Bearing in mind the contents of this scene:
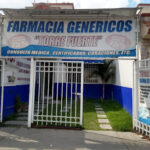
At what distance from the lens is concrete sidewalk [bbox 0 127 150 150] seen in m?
4.54

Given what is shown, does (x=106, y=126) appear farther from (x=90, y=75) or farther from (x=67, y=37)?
(x=90, y=75)

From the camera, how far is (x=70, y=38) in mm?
6023

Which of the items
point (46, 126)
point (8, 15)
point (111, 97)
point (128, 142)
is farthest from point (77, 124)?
point (111, 97)

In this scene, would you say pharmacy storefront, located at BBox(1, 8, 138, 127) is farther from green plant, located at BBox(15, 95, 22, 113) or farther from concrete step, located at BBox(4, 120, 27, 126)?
green plant, located at BBox(15, 95, 22, 113)

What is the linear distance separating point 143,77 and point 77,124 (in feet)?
8.58

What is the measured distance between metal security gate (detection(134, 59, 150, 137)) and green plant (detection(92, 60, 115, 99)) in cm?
774

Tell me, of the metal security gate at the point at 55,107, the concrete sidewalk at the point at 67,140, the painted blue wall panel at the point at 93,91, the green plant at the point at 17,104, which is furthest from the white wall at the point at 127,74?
the green plant at the point at 17,104

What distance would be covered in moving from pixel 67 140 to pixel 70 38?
308 centimetres

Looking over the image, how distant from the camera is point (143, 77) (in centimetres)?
552

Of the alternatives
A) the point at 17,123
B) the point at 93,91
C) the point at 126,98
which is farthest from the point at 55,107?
the point at 93,91

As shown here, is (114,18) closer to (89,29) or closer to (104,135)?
(89,29)

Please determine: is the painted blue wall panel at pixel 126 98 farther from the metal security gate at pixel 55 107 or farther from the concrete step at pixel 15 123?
the concrete step at pixel 15 123

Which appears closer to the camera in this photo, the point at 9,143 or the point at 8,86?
the point at 9,143

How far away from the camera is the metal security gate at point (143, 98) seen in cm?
524
